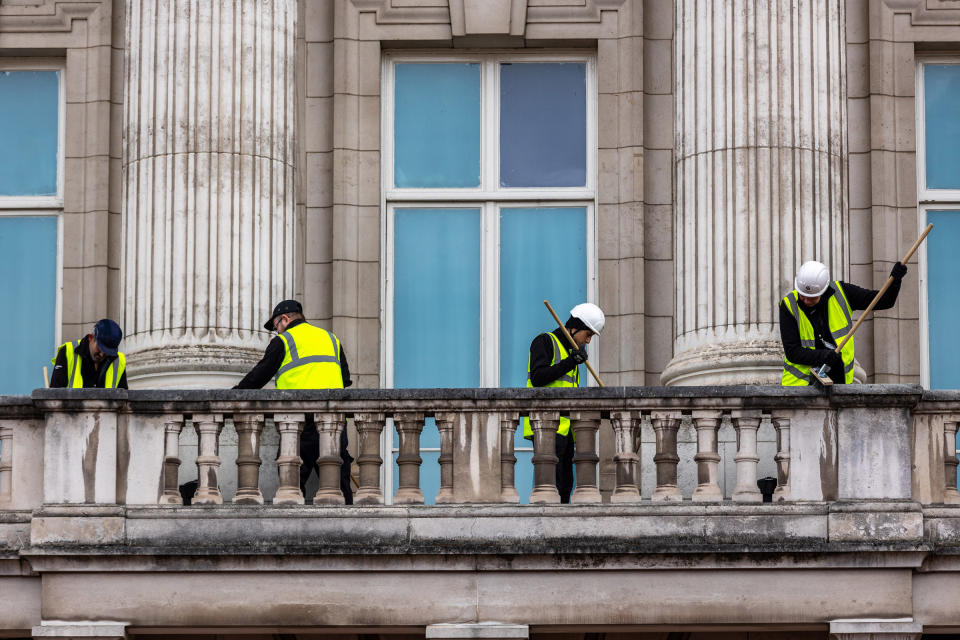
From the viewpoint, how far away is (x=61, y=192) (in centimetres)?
2766

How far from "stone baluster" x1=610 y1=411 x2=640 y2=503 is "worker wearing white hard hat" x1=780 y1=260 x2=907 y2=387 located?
1.59 m

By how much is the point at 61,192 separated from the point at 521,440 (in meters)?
5.94

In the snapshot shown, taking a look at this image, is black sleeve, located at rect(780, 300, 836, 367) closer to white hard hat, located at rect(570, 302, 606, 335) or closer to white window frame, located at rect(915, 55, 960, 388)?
white hard hat, located at rect(570, 302, 606, 335)

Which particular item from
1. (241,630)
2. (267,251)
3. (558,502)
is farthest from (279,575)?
(267,251)

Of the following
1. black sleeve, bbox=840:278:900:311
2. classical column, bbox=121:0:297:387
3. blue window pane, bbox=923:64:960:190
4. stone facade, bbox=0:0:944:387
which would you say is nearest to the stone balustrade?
black sleeve, bbox=840:278:900:311

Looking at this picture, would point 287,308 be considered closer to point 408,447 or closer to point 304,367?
point 304,367

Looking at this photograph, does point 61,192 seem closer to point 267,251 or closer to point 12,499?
point 267,251

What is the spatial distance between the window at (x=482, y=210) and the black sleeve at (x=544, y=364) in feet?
13.1

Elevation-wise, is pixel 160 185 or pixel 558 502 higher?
pixel 160 185

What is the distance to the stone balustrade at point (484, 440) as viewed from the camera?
2156 centimetres

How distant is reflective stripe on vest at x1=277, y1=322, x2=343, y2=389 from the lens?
890 inches

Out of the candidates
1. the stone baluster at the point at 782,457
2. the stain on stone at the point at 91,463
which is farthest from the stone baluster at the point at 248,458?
the stone baluster at the point at 782,457

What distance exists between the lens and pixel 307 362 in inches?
891

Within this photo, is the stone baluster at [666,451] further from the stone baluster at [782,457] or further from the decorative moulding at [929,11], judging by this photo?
the decorative moulding at [929,11]
